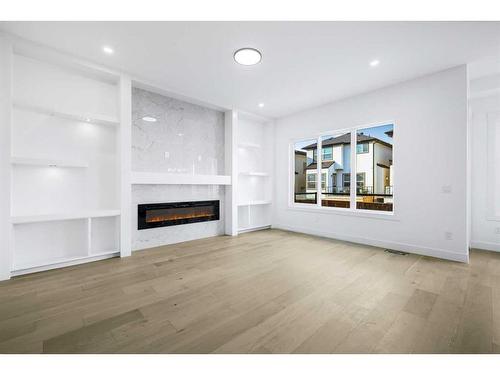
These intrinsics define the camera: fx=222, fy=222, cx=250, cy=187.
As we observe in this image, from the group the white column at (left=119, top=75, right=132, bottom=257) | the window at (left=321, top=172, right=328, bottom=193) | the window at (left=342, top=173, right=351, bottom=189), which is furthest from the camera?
the window at (left=321, top=172, right=328, bottom=193)

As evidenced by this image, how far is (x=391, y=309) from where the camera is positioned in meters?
2.04

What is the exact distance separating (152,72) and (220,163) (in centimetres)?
231

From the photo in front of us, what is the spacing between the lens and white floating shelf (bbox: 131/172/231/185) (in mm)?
3891

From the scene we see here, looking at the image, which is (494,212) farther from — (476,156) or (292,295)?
(292,295)

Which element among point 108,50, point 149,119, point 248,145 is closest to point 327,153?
point 248,145

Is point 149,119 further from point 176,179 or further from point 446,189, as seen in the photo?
point 446,189

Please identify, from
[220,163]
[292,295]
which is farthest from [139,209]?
[292,295]

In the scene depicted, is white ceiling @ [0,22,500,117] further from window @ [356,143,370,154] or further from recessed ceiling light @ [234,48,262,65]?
window @ [356,143,370,154]

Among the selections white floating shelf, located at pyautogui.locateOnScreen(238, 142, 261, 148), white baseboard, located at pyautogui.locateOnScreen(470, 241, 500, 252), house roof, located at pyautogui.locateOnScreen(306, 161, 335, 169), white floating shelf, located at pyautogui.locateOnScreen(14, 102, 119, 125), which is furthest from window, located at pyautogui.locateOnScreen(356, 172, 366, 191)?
white floating shelf, located at pyautogui.locateOnScreen(14, 102, 119, 125)

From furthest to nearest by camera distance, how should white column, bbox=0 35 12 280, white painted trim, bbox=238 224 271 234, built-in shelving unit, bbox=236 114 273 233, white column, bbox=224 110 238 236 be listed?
built-in shelving unit, bbox=236 114 273 233
white painted trim, bbox=238 224 271 234
white column, bbox=224 110 238 236
white column, bbox=0 35 12 280

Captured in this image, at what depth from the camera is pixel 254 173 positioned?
576cm

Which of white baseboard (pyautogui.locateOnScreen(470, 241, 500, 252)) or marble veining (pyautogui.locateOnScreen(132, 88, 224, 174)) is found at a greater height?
marble veining (pyautogui.locateOnScreen(132, 88, 224, 174))

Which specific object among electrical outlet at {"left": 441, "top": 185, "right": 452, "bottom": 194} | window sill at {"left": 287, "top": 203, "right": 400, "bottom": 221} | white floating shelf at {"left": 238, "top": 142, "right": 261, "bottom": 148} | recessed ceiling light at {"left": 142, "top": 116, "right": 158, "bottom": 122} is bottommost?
window sill at {"left": 287, "top": 203, "right": 400, "bottom": 221}

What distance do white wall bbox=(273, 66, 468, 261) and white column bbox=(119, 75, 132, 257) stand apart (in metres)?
4.09
